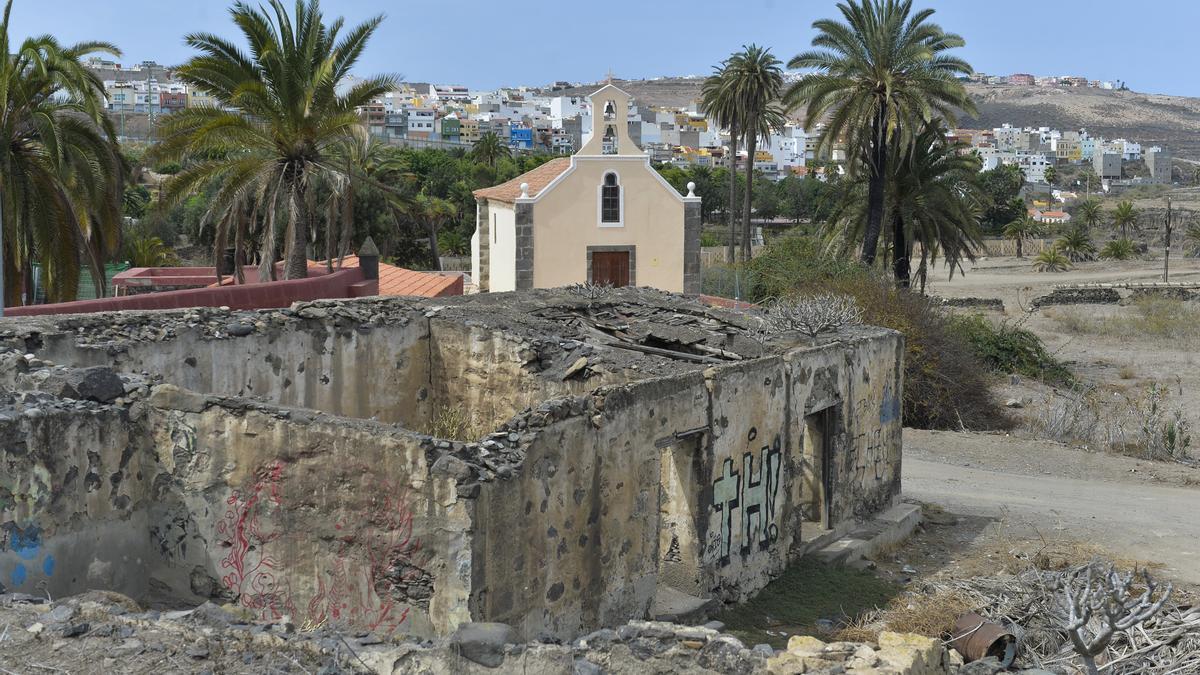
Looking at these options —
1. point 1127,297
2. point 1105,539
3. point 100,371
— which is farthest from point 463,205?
point 100,371

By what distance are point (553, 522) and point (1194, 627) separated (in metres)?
6.11

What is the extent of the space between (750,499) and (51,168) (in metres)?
12.4

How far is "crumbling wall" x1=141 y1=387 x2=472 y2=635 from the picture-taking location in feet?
30.9

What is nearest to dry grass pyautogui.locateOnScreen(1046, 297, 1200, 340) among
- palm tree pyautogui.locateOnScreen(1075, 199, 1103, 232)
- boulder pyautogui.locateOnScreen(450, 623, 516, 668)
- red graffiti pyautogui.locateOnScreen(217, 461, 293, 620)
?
red graffiti pyautogui.locateOnScreen(217, 461, 293, 620)

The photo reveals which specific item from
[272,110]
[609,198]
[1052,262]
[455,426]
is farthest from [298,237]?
[1052,262]

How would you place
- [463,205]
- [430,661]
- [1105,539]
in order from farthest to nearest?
1. [463,205]
2. [1105,539]
3. [430,661]

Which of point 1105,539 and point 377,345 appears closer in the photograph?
point 377,345

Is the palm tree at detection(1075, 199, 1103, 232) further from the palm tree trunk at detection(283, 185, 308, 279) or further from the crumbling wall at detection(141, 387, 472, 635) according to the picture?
the crumbling wall at detection(141, 387, 472, 635)

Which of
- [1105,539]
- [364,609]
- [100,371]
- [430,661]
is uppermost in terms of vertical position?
[100,371]

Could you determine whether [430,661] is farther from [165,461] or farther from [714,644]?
[165,461]

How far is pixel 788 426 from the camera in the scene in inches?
588

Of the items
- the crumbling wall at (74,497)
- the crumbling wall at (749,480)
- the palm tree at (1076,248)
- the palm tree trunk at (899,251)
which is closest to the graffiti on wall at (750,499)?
the crumbling wall at (749,480)

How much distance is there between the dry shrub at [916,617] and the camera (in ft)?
41.3

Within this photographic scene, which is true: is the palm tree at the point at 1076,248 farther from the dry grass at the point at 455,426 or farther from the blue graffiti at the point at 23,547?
the blue graffiti at the point at 23,547
